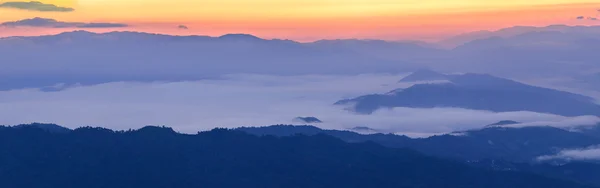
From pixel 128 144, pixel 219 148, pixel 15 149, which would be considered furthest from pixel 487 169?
pixel 15 149

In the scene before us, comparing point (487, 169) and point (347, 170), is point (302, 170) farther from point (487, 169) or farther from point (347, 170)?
point (487, 169)

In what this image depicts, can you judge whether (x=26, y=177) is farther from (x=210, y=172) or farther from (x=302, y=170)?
(x=302, y=170)

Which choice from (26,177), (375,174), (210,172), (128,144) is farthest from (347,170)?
(26,177)

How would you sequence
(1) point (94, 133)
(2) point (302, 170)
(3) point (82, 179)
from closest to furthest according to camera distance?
(3) point (82, 179) < (2) point (302, 170) < (1) point (94, 133)

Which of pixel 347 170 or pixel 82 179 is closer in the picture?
pixel 82 179

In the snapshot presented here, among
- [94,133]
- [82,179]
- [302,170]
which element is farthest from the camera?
[94,133]

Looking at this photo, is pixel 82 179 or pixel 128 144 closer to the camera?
pixel 82 179
